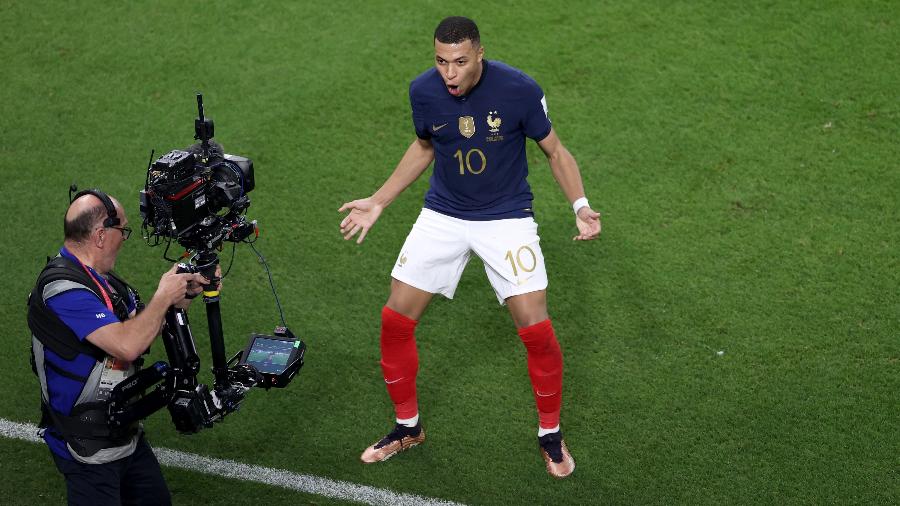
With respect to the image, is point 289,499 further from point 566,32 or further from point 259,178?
point 566,32

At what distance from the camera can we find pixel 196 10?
10.2 metres

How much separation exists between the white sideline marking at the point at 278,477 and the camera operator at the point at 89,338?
3.13 feet

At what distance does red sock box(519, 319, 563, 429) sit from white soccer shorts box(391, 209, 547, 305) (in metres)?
0.24

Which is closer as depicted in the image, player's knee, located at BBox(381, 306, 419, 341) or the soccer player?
the soccer player

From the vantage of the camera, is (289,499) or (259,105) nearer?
(289,499)

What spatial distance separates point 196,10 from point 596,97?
367 cm

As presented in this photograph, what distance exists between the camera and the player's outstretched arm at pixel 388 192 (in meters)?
6.23

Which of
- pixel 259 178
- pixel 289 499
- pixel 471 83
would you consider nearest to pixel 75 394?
pixel 289 499

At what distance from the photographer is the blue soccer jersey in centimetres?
607

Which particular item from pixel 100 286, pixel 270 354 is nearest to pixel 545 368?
pixel 270 354

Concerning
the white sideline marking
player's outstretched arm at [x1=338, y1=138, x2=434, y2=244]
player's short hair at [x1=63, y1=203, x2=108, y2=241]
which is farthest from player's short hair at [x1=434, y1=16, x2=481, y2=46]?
the white sideline marking

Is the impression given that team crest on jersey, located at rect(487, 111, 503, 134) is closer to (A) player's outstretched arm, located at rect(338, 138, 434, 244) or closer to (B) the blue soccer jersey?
(B) the blue soccer jersey

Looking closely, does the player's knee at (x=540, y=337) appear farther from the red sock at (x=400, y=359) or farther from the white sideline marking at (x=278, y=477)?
the white sideline marking at (x=278, y=477)

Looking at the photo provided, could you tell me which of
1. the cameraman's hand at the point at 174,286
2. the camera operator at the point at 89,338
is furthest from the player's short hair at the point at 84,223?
the cameraman's hand at the point at 174,286
